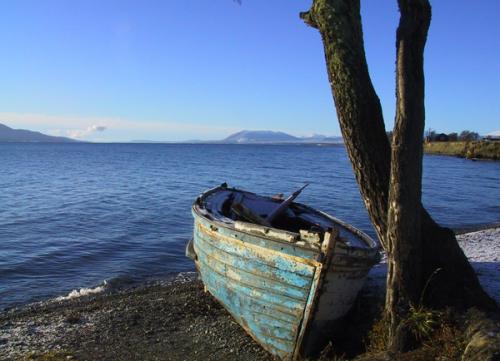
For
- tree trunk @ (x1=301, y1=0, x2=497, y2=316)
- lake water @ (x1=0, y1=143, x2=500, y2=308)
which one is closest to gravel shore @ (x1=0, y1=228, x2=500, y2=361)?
tree trunk @ (x1=301, y1=0, x2=497, y2=316)

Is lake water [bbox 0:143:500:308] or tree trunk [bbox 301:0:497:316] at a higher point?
tree trunk [bbox 301:0:497:316]

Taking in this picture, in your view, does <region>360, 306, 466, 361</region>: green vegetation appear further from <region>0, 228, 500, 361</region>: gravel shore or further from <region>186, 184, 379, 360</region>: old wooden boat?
<region>0, 228, 500, 361</region>: gravel shore

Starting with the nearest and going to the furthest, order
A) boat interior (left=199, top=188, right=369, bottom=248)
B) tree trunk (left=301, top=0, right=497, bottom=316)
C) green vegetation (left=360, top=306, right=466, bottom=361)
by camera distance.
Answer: green vegetation (left=360, top=306, right=466, bottom=361)
tree trunk (left=301, top=0, right=497, bottom=316)
boat interior (left=199, top=188, right=369, bottom=248)

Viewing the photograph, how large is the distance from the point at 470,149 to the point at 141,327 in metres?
76.0

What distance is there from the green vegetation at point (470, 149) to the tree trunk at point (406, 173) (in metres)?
69.8

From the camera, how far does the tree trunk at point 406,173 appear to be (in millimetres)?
5578

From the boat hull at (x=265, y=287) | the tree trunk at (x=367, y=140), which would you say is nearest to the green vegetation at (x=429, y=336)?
the tree trunk at (x=367, y=140)

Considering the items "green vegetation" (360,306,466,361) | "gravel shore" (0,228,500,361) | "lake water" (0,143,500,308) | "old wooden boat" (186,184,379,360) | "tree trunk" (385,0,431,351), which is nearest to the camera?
"green vegetation" (360,306,466,361)

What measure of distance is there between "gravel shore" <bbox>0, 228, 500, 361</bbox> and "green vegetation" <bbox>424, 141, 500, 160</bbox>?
2585 inches

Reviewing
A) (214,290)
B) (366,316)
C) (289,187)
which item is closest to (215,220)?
(214,290)

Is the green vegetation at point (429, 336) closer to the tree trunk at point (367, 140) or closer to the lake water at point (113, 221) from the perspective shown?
the tree trunk at point (367, 140)

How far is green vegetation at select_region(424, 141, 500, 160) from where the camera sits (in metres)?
69.9

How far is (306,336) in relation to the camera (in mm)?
6406

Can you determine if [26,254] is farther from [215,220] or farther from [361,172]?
[361,172]
